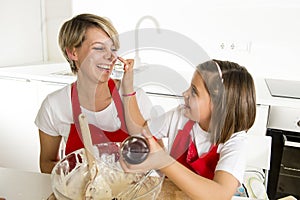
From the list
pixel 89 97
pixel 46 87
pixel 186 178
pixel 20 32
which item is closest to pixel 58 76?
pixel 46 87

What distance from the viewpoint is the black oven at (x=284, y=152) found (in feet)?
4.58

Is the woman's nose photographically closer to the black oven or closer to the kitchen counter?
the kitchen counter

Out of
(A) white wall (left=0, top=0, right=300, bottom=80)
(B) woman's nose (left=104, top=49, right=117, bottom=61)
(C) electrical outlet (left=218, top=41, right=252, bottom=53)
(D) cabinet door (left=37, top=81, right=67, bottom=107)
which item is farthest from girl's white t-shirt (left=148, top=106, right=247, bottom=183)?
(C) electrical outlet (left=218, top=41, right=252, bottom=53)

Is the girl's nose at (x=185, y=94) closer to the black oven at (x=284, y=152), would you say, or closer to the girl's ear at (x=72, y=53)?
the girl's ear at (x=72, y=53)

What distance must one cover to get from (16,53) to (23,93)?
1.28 feet

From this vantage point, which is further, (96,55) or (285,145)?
(285,145)

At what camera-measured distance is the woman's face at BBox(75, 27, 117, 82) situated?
28.2 inches

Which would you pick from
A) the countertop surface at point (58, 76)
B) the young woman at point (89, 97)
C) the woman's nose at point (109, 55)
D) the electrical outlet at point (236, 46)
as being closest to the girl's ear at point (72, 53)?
the young woman at point (89, 97)

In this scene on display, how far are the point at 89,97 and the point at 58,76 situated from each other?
0.72 meters

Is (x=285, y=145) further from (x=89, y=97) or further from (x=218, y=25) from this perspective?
(x=89, y=97)

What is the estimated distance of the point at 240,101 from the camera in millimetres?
781

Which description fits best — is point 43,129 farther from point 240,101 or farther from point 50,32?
point 50,32

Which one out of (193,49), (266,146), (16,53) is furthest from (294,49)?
(16,53)

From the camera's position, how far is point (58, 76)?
62.5 inches
